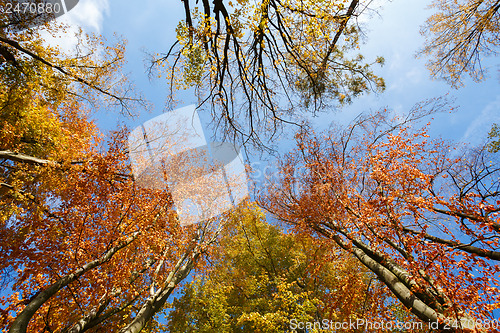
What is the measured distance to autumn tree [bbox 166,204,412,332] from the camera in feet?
22.5

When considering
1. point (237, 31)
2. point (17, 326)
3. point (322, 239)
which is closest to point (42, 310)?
point (17, 326)

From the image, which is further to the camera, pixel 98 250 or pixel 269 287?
pixel 269 287

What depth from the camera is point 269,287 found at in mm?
13531

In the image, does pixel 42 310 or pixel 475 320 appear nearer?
pixel 475 320

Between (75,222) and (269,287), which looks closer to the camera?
(75,222)

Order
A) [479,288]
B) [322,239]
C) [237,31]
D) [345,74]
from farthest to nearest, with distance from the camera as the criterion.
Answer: [322,239]
[345,74]
[237,31]
[479,288]

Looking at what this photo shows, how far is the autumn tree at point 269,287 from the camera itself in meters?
6.85

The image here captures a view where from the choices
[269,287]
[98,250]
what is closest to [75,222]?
→ [98,250]

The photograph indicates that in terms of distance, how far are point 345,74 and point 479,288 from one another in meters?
6.01

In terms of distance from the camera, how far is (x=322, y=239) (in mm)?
7621

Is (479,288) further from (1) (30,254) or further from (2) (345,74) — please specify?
(1) (30,254)

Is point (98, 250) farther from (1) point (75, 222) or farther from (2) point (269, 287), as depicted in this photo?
(2) point (269, 287)

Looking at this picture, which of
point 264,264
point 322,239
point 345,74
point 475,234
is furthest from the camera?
point 264,264

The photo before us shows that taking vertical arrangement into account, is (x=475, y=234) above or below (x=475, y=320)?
above
